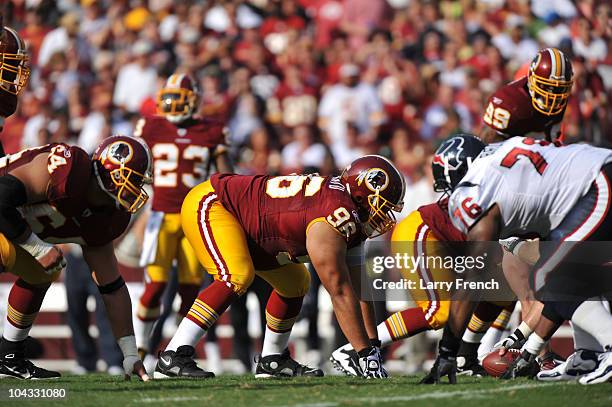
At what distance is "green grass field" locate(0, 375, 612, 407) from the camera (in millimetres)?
5371

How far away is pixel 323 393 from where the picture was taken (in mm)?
5898

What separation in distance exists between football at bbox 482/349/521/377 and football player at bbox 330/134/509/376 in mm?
316

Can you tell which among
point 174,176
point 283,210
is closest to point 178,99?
point 174,176

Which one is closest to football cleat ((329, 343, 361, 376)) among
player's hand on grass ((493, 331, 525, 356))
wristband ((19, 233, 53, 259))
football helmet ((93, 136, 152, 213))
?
player's hand on grass ((493, 331, 525, 356))

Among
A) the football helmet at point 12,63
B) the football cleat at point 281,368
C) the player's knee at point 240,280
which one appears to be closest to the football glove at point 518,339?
the football cleat at point 281,368

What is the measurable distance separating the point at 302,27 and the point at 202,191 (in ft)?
25.4

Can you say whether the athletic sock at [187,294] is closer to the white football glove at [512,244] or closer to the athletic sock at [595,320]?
the white football glove at [512,244]

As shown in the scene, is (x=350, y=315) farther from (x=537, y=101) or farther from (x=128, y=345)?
(x=537, y=101)

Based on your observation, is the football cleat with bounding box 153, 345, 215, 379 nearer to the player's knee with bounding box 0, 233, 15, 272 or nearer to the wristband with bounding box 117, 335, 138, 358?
the wristband with bounding box 117, 335, 138, 358

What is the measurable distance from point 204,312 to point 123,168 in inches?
42.3

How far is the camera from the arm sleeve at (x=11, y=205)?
19.6ft

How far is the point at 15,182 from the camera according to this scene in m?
6.12

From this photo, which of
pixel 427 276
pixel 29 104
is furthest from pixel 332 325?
pixel 29 104

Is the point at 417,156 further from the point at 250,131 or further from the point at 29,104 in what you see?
the point at 29,104
